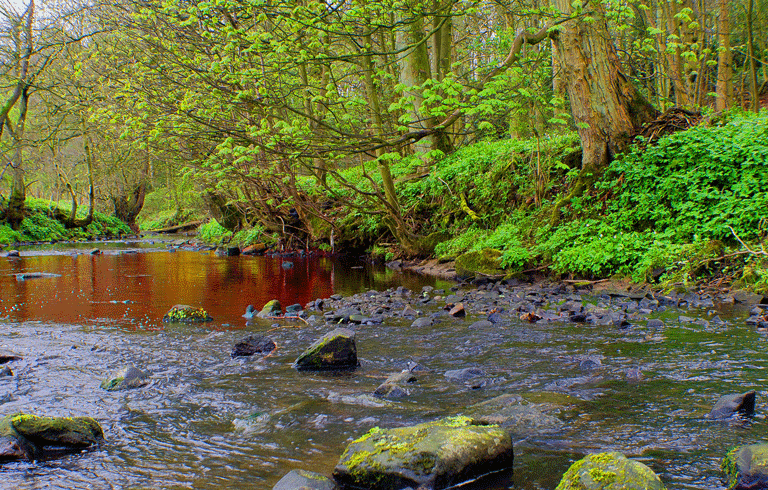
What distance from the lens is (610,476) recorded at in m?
2.11

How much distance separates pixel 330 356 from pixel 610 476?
2.82 metres

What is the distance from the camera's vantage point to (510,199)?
12.3 m

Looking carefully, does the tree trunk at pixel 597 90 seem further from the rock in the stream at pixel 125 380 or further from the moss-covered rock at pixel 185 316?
the rock in the stream at pixel 125 380

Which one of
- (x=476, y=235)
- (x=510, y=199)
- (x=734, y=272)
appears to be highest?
(x=510, y=199)

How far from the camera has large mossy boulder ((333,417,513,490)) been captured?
7.95ft

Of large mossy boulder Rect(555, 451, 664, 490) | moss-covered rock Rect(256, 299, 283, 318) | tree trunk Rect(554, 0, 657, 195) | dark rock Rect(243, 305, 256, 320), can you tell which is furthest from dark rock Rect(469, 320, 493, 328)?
tree trunk Rect(554, 0, 657, 195)

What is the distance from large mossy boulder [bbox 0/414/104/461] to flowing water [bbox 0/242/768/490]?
0.29 ft

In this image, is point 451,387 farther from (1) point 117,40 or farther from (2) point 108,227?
(2) point 108,227

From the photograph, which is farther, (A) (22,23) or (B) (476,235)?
(A) (22,23)

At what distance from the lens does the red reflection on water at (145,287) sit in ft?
24.3

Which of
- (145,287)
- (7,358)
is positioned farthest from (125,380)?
(145,287)

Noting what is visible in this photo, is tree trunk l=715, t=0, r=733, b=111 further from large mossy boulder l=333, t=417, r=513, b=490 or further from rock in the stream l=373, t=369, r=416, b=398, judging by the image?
large mossy boulder l=333, t=417, r=513, b=490

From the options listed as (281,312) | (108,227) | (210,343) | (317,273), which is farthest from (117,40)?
(108,227)

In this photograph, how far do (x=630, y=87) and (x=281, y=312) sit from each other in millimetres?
8030
